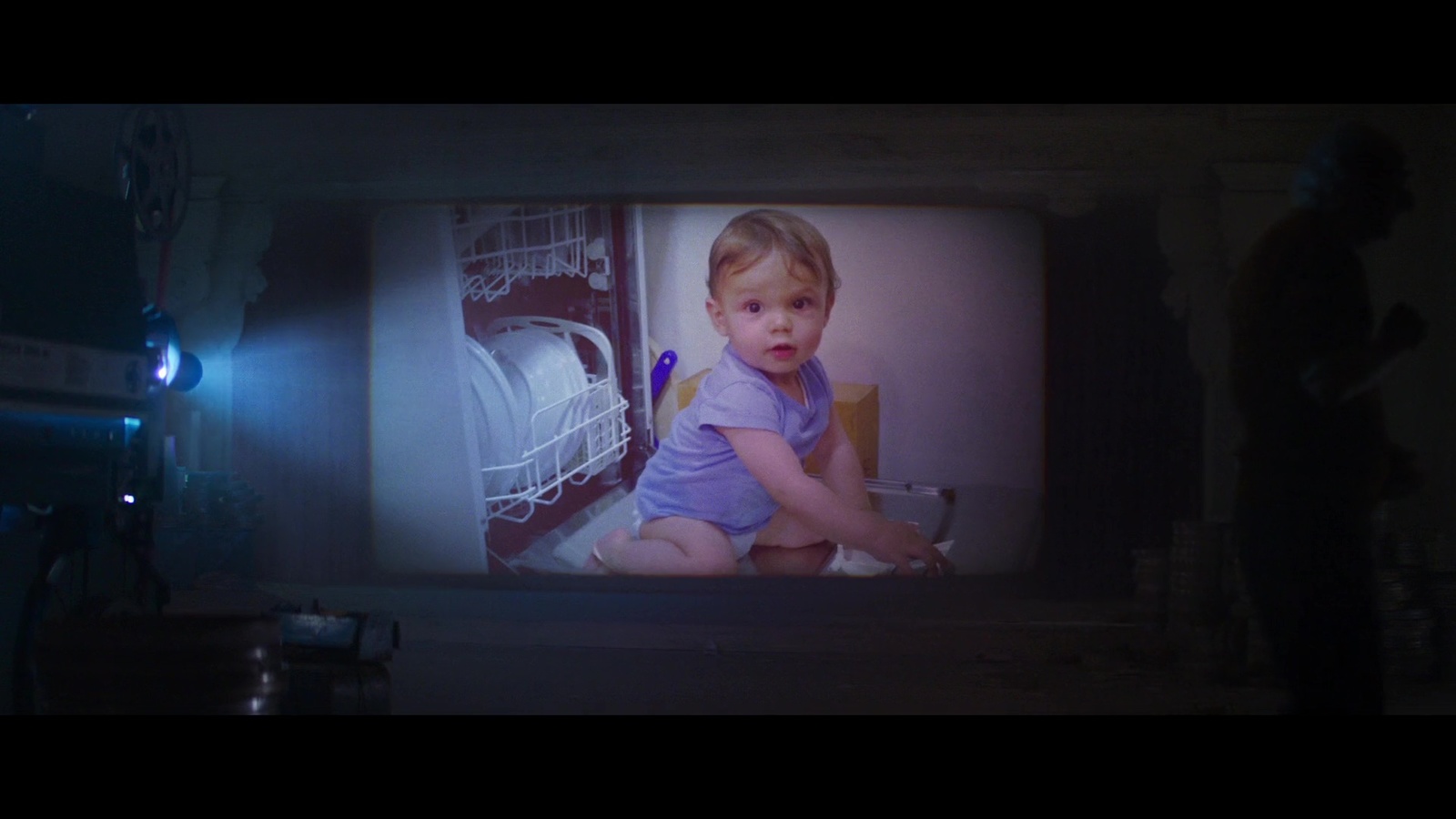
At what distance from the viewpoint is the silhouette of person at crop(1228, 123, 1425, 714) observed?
3176 mm

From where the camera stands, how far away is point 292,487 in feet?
16.5

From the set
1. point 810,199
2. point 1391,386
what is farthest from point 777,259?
point 1391,386

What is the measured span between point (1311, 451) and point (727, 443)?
2.17 metres

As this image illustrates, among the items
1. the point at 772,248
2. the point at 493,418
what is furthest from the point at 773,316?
the point at 493,418

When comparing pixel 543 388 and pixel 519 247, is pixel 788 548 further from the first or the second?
pixel 519 247

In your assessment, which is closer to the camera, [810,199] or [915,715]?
[915,715]

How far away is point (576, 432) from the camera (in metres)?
4.79

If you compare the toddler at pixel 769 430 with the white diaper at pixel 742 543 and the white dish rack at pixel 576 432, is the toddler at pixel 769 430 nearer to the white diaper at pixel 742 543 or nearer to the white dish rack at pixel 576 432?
the white diaper at pixel 742 543

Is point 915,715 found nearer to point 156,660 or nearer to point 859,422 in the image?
point 859,422

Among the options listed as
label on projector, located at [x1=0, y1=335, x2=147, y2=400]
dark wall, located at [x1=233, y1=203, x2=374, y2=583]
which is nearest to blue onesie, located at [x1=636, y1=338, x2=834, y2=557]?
dark wall, located at [x1=233, y1=203, x2=374, y2=583]

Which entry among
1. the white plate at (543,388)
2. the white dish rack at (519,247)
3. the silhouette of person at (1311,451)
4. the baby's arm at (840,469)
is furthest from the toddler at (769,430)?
the silhouette of person at (1311,451)

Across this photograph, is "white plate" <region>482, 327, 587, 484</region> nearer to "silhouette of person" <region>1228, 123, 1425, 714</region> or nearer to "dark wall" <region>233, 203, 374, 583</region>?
"dark wall" <region>233, 203, 374, 583</region>

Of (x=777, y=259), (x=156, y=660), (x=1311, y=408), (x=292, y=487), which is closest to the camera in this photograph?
(x=156, y=660)

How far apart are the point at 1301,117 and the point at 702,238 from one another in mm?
2472
